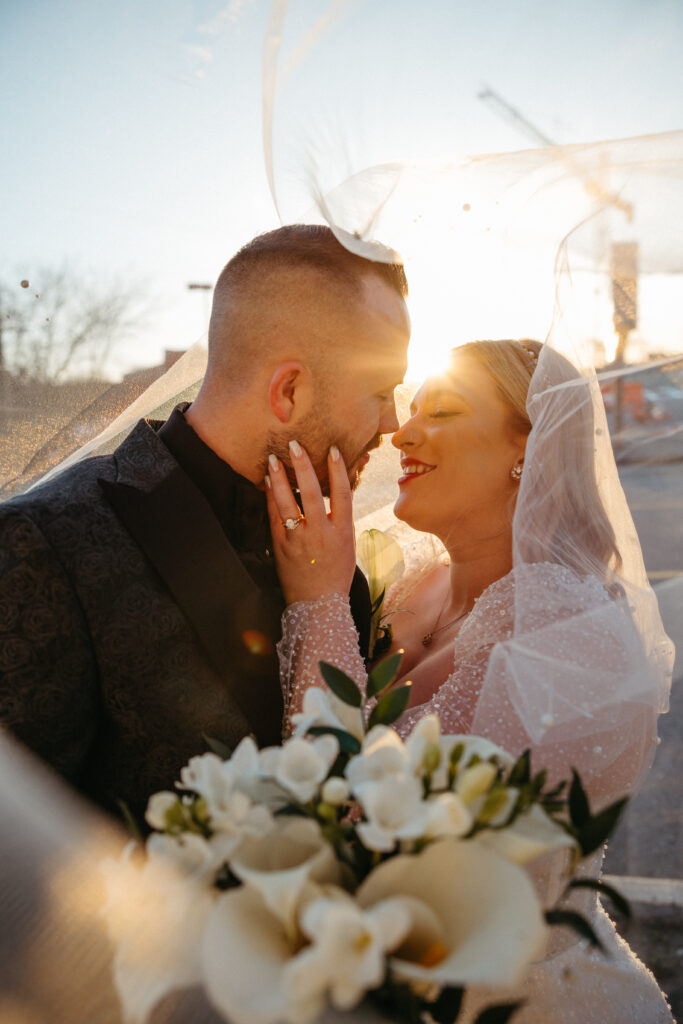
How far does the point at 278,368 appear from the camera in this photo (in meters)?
2.20

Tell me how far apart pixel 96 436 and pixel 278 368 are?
1378mm

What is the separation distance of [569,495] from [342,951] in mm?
1678

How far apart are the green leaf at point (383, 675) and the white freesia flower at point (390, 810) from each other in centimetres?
26

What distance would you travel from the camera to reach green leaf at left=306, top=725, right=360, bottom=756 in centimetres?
112

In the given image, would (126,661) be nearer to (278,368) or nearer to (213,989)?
(278,368)

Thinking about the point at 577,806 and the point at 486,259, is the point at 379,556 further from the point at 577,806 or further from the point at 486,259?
the point at 577,806

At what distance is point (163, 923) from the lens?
0.95 meters

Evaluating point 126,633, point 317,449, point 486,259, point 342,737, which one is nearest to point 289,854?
point 342,737

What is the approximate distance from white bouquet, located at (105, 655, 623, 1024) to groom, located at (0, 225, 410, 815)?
2.22 feet

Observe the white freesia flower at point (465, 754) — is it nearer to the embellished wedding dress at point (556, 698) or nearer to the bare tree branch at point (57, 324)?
the embellished wedding dress at point (556, 698)

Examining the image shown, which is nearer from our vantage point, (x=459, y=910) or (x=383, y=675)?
(x=459, y=910)

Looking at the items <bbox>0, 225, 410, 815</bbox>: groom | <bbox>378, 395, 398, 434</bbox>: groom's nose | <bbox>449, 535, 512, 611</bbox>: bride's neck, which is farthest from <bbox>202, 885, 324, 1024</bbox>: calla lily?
<bbox>449, 535, 512, 611</bbox>: bride's neck

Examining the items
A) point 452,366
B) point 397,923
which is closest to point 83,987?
point 397,923

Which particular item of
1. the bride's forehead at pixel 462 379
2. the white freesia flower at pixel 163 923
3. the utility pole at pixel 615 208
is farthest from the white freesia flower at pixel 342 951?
the bride's forehead at pixel 462 379
